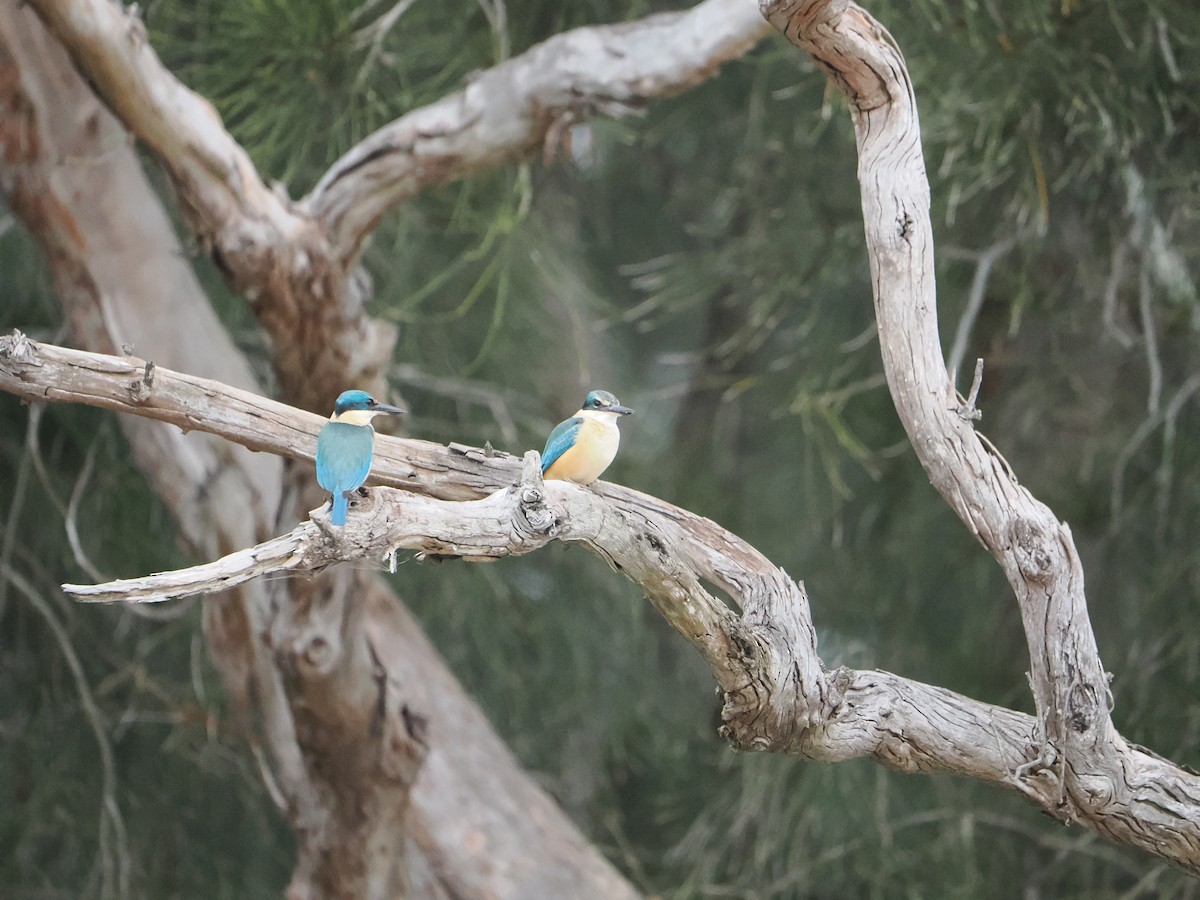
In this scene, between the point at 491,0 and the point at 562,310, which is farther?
the point at 562,310

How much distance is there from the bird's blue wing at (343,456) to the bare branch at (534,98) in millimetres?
1358

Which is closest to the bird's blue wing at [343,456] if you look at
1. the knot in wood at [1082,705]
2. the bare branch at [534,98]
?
the knot in wood at [1082,705]

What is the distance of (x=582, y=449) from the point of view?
2.50m

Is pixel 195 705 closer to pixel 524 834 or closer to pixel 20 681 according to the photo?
pixel 20 681

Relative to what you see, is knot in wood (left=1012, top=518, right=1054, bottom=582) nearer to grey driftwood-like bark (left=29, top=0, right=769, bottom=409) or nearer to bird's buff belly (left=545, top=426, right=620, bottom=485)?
bird's buff belly (left=545, top=426, right=620, bottom=485)

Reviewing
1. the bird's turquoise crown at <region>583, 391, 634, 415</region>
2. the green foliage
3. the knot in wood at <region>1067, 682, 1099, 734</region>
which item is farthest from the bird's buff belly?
the green foliage

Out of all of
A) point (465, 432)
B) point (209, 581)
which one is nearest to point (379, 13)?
point (465, 432)

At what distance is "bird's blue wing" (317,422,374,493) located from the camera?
1939 mm

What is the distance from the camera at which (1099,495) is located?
5.27 meters

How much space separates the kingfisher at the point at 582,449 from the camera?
2.50 m

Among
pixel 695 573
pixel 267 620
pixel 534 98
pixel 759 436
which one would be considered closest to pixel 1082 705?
pixel 695 573

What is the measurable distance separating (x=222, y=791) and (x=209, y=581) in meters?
5.07

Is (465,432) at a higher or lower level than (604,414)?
higher

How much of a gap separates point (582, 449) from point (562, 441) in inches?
2.7
